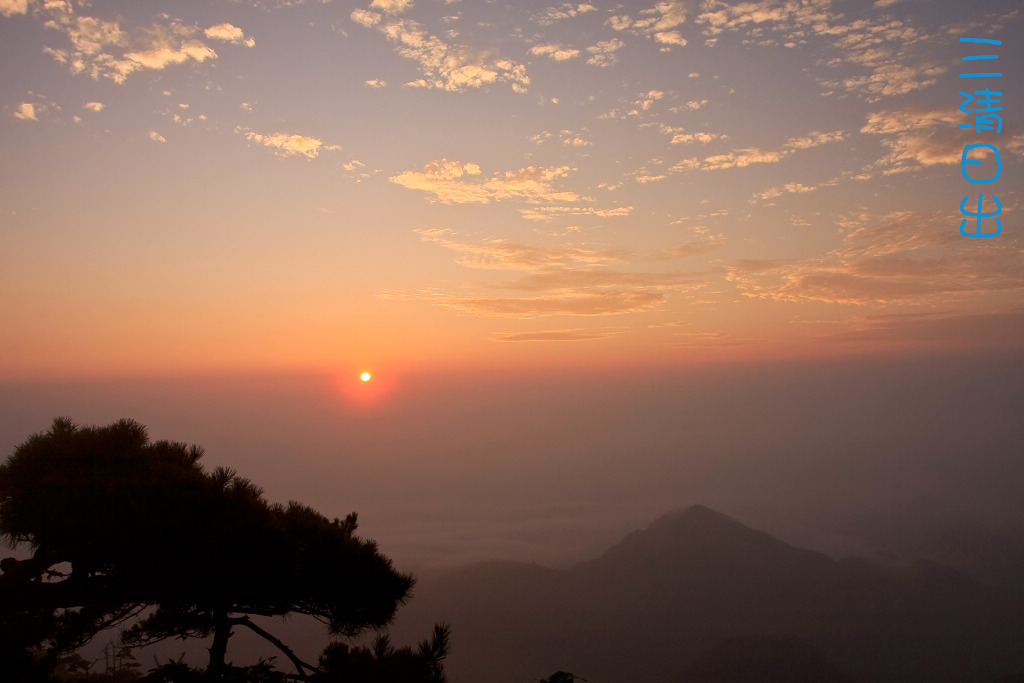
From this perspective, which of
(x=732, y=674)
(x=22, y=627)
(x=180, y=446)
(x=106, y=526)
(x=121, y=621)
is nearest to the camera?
(x=22, y=627)

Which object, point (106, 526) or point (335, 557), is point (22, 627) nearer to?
point (106, 526)

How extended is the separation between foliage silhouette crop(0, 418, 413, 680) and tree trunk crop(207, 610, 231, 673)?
1 centimetres

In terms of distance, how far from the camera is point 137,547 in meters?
6.33

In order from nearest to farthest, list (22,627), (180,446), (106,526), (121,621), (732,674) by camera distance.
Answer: (22,627) < (106,526) < (121,621) < (180,446) < (732,674)

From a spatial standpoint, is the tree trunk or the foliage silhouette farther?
the tree trunk

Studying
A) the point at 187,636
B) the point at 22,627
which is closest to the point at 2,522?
the point at 22,627

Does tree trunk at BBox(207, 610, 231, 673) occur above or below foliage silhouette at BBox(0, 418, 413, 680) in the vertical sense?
below

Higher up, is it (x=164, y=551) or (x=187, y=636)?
(x=164, y=551)

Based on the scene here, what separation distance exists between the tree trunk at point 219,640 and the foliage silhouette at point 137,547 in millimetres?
14

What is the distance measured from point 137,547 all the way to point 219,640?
146 centimetres

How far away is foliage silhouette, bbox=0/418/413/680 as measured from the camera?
624 centimetres

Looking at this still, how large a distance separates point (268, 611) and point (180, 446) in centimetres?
233

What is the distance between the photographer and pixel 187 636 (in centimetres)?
692

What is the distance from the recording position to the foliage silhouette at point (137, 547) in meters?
6.24
